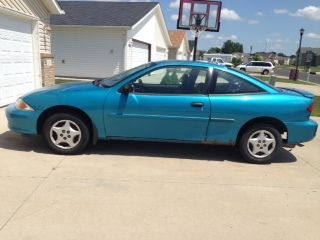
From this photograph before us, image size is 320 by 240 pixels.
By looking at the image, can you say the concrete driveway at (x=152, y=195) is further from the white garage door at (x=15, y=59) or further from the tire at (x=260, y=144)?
the white garage door at (x=15, y=59)

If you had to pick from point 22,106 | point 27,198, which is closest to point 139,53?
point 22,106

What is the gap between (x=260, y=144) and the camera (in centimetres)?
546

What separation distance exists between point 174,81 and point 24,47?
6350 millimetres

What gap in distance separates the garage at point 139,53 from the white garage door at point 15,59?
11488mm

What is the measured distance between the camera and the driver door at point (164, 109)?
5.28 metres

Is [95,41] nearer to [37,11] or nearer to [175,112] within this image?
[37,11]

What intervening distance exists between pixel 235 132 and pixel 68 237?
3.05 meters

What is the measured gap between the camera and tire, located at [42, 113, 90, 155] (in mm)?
5324

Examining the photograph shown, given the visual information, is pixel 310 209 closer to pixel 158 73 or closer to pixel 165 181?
pixel 165 181

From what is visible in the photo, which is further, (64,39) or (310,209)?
(64,39)

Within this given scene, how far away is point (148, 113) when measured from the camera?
5.30m

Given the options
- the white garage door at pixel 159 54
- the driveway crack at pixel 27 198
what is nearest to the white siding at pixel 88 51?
the white garage door at pixel 159 54

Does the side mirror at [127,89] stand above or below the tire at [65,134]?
above

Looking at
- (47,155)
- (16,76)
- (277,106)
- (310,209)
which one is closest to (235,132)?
(277,106)
